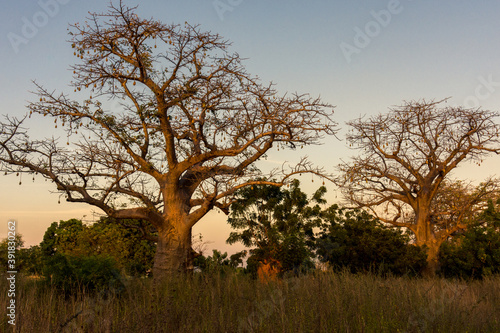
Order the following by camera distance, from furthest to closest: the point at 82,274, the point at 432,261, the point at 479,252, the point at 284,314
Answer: the point at 432,261, the point at 479,252, the point at 82,274, the point at 284,314

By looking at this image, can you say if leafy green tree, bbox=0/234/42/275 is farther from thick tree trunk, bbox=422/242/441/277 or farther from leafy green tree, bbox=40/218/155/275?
thick tree trunk, bbox=422/242/441/277

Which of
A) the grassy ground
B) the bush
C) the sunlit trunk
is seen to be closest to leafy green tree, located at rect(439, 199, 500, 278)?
the sunlit trunk

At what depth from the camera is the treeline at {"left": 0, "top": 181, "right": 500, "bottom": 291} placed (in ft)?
57.0

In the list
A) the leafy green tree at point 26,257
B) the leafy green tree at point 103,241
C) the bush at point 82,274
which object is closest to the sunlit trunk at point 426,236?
the leafy green tree at point 103,241

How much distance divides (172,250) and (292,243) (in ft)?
16.5

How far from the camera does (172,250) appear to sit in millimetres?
14812

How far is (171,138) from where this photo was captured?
50.0 feet

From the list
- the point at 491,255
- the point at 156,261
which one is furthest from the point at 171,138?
the point at 491,255

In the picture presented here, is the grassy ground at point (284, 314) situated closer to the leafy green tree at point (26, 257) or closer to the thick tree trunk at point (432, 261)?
the leafy green tree at point (26, 257)

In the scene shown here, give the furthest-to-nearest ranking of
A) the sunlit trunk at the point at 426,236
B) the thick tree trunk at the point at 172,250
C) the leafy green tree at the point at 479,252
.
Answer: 1. the sunlit trunk at the point at 426,236
2. the leafy green tree at the point at 479,252
3. the thick tree trunk at the point at 172,250

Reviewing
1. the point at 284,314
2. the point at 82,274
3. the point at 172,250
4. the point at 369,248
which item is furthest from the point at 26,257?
the point at 284,314

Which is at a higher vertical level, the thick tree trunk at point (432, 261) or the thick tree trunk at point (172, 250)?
the thick tree trunk at point (172, 250)

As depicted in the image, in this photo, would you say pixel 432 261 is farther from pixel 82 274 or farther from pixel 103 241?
pixel 82 274

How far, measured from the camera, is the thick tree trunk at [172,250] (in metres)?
14.7
